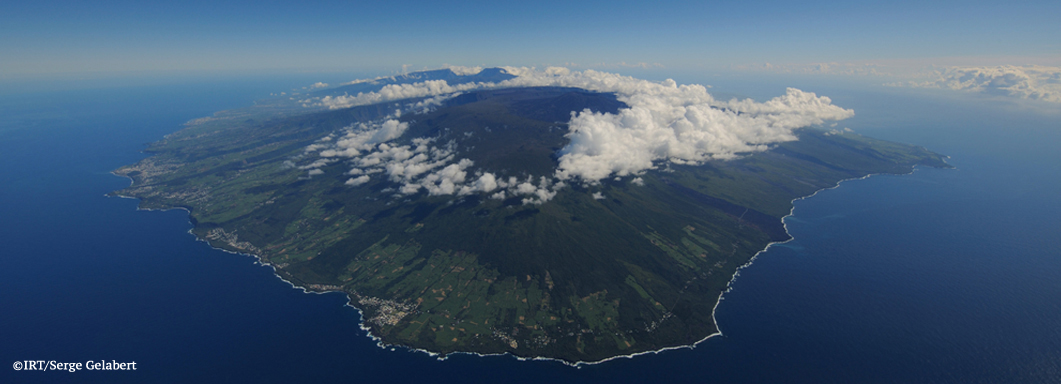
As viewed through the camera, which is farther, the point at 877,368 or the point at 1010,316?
the point at 1010,316

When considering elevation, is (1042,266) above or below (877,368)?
above

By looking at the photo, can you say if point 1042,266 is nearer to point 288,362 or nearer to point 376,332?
point 376,332

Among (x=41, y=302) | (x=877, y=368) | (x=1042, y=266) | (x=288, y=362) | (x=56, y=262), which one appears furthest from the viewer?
(x=56, y=262)

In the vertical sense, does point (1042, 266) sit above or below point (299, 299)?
above

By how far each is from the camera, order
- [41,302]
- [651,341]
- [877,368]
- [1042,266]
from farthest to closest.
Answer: [1042,266], [41,302], [651,341], [877,368]

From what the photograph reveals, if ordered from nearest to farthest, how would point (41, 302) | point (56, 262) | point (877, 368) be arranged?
1. point (877, 368)
2. point (41, 302)
3. point (56, 262)

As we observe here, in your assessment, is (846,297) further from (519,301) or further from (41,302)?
(41,302)

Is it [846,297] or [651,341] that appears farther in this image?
[846,297]

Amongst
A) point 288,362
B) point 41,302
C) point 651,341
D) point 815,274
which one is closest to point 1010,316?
point 815,274

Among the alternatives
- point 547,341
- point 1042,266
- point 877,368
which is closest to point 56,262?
point 547,341
